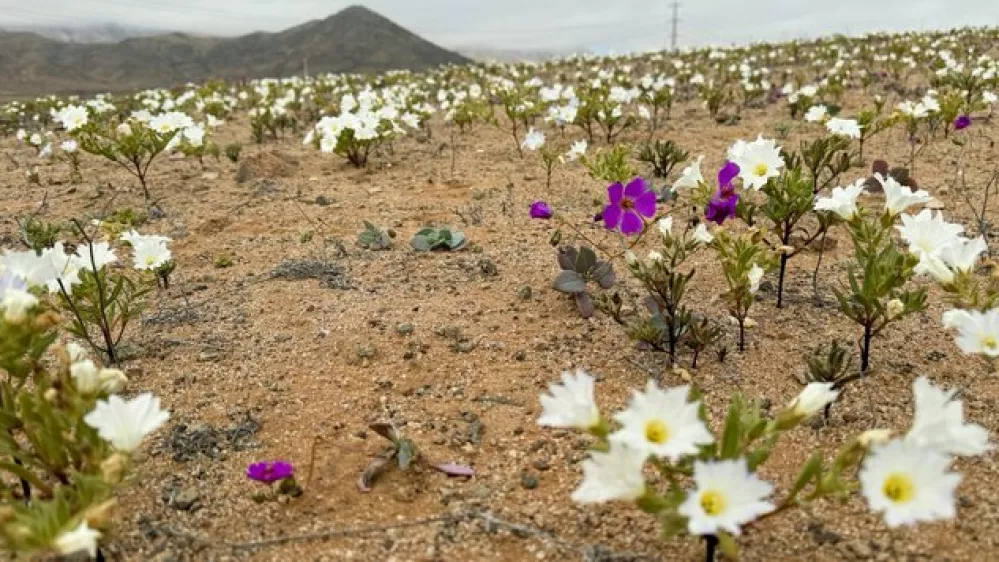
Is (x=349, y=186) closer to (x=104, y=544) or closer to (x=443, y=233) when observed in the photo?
(x=443, y=233)

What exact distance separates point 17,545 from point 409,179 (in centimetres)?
476

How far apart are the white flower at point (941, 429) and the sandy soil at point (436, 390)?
52cm

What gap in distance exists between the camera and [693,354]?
2.83 metres

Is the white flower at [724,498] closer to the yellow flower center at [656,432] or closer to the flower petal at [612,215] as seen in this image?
the yellow flower center at [656,432]

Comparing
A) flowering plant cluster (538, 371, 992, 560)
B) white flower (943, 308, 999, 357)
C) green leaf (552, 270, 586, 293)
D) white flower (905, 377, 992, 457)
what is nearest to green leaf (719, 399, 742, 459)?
flowering plant cluster (538, 371, 992, 560)

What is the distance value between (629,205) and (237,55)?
271ft

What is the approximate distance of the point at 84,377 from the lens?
67.1 inches

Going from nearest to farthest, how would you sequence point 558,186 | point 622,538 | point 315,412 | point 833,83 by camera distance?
1. point 622,538
2. point 315,412
3. point 558,186
4. point 833,83

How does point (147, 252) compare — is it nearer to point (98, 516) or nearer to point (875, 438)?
point (98, 516)

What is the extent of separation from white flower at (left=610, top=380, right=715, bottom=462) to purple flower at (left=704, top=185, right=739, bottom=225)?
57.4 inches

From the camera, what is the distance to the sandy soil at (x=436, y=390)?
1.94 meters

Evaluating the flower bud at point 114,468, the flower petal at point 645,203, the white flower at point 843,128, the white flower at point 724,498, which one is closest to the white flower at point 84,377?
the flower bud at point 114,468

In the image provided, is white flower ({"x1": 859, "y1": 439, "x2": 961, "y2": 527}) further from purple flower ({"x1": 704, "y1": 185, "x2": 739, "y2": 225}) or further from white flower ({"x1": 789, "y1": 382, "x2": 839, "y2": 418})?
purple flower ({"x1": 704, "y1": 185, "x2": 739, "y2": 225})

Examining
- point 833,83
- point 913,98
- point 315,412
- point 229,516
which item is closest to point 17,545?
point 229,516
